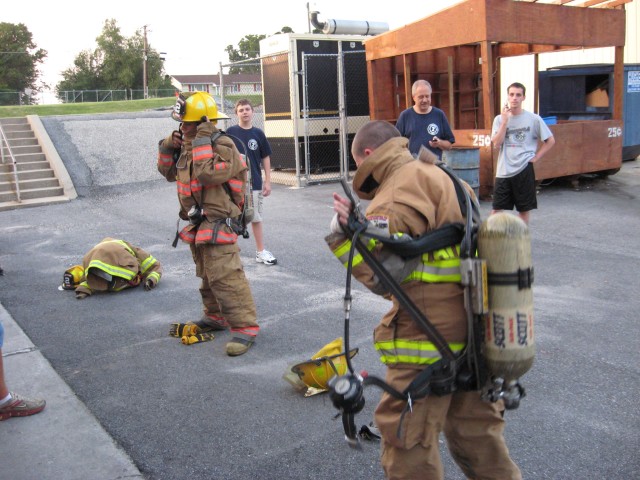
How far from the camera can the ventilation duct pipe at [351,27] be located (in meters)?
14.9

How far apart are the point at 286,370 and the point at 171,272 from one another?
359 cm

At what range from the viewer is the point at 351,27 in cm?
1530

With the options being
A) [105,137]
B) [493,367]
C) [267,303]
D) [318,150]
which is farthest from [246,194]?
[105,137]

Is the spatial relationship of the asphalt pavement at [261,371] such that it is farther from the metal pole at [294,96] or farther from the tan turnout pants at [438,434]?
the metal pole at [294,96]

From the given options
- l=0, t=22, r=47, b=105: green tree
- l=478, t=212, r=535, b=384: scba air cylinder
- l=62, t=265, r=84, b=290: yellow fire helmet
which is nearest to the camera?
l=478, t=212, r=535, b=384: scba air cylinder

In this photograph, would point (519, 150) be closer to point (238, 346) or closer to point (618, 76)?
point (238, 346)

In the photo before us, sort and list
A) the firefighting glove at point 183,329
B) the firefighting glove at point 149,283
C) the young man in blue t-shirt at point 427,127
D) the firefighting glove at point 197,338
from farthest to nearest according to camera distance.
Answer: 1. the young man in blue t-shirt at point 427,127
2. the firefighting glove at point 149,283
3. the firefighting glove at point 183,329
4. the firefighting glove at point 197,338

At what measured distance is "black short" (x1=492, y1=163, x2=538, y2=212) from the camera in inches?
314

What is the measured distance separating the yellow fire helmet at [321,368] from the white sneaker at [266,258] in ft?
11.8

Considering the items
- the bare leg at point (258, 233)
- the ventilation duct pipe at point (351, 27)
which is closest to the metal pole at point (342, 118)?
the ventilation duct pipe at point (351, 27)

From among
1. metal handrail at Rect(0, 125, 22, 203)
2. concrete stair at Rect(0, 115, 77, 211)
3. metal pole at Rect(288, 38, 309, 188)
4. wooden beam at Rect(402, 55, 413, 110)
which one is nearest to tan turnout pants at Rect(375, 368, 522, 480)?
wooden beam at Rect(402, 55, 413, 110)

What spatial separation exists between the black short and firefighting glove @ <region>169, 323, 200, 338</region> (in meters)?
4.33

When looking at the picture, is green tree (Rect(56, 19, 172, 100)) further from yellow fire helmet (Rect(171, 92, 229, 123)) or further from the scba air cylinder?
the scba air cylinder

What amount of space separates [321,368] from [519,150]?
4802 millimetres
